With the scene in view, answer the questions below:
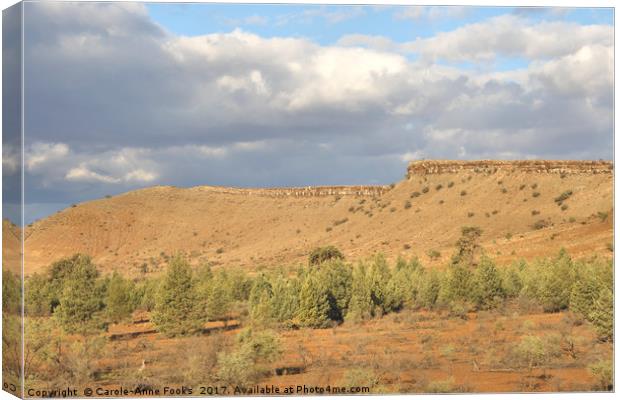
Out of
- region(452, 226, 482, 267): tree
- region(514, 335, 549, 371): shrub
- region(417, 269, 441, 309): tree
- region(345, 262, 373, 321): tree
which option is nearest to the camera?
region(514, 335, 549, 371): shrub

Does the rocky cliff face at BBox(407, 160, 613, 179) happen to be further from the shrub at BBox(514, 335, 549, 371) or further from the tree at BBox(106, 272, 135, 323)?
the shrub at BBox(514, 335, 549, 371)

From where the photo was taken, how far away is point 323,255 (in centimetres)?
3791

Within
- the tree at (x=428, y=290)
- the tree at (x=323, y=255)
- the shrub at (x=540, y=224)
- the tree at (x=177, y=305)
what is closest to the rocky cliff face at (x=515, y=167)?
the shrub at (x=540, y=224)

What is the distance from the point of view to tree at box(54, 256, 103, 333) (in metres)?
20.7

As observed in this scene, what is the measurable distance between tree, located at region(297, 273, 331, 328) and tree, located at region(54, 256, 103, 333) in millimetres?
6127

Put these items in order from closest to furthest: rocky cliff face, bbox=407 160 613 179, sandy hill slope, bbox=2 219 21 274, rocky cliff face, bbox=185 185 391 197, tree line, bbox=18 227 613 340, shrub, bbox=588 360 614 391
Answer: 1. sandy hill slope, bbox=2 219 21 274
2. shrub, bbox=588 360 614 391
3. tree line, bbox=18 227 613 340
4. rocky cliff face, bbox=185 185 391 197
5. rocky cliff face, bbox=407 160 613 179

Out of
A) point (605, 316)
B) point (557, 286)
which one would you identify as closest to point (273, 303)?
point (557, 286)

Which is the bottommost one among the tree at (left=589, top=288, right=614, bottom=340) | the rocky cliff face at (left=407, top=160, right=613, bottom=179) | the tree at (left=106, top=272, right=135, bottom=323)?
the tree at (left=589, top=288, right=614, bottom=340)

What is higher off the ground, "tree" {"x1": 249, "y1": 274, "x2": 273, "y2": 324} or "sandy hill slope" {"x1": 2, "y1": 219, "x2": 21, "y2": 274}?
"sandy hill slope" {"x1": 2, "y1": 219, "x2": 21, "y2": 274}

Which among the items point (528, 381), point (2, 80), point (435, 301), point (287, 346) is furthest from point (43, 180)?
point (435, 301)

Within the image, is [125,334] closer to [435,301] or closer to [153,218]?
Result: [435,301]

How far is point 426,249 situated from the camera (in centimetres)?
4397

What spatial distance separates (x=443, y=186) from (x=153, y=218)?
29.3 meters

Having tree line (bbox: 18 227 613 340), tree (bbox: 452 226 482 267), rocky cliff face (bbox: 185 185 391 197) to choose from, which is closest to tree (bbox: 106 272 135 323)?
tree line (bbox: 18 227 613 340)
